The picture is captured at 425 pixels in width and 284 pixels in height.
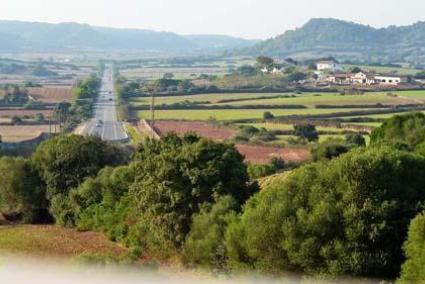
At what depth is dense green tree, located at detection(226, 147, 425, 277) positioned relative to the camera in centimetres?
896

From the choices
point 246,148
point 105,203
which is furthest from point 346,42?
point 105,203

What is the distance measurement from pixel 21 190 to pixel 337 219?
10.8 m

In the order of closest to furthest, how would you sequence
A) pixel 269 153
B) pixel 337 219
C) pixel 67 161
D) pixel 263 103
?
pixel 337 219 → pixel 67 161 → pixel 269 153 → pixel 263 103

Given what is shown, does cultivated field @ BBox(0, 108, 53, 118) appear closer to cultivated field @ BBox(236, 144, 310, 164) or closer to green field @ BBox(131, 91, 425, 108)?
green field @ BBox(131, 91, 425, 108)

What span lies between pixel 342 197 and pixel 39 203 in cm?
1073

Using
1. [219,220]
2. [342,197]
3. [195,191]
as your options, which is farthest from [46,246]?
[342,197]

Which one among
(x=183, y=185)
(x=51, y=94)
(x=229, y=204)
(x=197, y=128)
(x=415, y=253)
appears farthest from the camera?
(x=51, y=94)

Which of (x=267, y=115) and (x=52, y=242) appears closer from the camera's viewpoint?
(x=52, y=242)

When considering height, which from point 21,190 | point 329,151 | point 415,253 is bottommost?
point 21,190

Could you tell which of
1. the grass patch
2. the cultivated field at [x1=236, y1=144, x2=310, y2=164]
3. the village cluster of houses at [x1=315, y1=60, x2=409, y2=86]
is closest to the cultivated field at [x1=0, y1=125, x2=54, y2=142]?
the cultivated field at [x1=236, y1=144, x2=310, y2=164]

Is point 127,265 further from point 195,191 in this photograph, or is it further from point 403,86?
point 403,86

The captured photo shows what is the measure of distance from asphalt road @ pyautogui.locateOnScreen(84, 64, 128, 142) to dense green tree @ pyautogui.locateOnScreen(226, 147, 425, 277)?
844 inches

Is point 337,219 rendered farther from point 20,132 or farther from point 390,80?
point 390,80

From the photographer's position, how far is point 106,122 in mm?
39656
